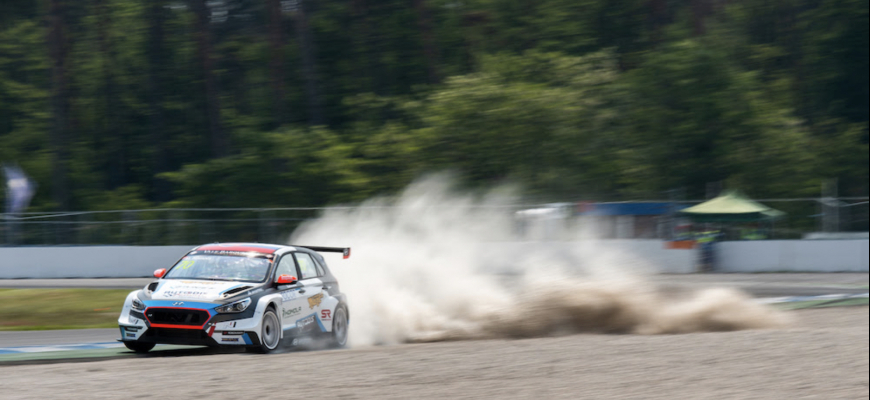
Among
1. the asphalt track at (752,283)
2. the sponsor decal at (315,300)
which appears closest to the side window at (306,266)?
the sponsor decal at (315,300)

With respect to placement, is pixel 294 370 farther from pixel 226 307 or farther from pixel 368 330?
pixel 368 330

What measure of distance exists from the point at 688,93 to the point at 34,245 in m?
23.9

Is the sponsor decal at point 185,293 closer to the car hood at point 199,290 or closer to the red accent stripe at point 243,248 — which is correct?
the car hood at point 199,290

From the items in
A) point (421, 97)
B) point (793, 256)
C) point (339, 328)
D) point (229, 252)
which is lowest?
point (793, 256)

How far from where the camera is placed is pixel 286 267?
36.8ft

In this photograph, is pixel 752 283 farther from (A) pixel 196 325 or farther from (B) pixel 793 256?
(A) pixel 196 325

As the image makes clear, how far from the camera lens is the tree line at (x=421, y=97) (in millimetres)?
33438

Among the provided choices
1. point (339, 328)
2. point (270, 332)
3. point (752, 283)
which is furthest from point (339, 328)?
point (752, 283)

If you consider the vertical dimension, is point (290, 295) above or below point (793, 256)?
above

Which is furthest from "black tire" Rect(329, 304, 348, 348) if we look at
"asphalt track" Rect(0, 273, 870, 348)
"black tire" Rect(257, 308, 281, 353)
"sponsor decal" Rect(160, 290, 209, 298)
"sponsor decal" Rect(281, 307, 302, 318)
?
"asphalt track" Rect(0, 273, 870, 348)

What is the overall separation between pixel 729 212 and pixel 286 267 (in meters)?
17.9

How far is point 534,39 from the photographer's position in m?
40.1

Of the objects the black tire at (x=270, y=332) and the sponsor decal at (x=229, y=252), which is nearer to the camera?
the black tire at (x=270, y=332)

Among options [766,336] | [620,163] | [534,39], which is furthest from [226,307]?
[534,39]
